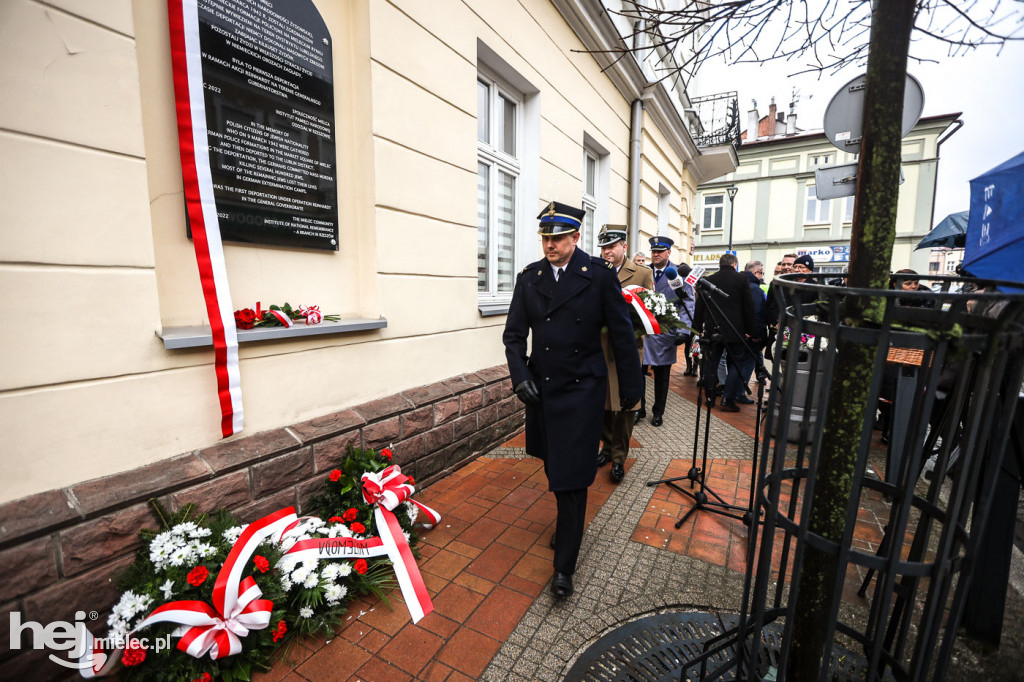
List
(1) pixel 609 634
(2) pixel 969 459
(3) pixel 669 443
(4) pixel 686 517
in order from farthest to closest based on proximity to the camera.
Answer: (3) pixel 669 443 < (4) pixel 686 517 < (1) pixel 609 634 < (2) pixel 969 459

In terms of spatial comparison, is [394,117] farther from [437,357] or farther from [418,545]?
[418,545]

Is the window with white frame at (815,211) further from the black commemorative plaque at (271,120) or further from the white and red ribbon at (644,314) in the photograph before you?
the black commemorative plaque at (271,120)

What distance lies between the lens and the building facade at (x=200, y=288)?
1723 mm

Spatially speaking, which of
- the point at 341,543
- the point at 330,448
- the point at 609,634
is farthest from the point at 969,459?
the point at 330,448

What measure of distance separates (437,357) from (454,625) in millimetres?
2003

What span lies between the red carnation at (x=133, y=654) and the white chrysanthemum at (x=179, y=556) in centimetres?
28

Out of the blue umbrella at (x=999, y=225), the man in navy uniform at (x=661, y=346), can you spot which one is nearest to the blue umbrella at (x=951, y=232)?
the man in navy uniform at (x=661, y=346)

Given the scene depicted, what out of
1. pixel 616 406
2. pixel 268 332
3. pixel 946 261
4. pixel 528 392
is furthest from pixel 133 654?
pixel 946 261

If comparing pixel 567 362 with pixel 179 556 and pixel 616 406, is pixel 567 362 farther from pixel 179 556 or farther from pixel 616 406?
pixel 179 556

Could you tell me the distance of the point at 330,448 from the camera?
2754 millimetres

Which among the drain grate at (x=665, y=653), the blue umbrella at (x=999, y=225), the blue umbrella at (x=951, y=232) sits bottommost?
the drain grate at (x=665, y=653)

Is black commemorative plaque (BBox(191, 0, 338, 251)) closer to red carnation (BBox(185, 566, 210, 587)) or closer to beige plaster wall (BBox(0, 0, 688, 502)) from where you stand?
beige plaster wall (BBox(0, 0, 688, 502))

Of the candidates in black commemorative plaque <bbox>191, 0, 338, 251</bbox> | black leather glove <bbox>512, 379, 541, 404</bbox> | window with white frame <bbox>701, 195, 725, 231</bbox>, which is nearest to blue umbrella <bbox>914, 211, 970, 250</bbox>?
black leather glove <bbox>512, 379, 541, 404</bbox>

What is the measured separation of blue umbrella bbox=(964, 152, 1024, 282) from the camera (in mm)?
2412
